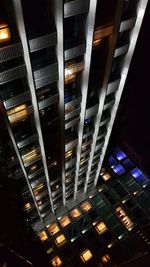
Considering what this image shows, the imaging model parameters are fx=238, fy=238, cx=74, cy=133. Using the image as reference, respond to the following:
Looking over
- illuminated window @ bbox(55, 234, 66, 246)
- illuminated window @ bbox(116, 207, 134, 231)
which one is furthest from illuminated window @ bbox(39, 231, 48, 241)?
illuminated window @ bbox(116, 207, 134, 231)

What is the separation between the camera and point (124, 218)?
46531 millimetres

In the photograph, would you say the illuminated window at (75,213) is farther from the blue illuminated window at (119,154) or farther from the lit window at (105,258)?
the blue illuminated window at (119,154)

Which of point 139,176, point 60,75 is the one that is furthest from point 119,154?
point 60,75

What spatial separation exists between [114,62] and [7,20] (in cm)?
1109

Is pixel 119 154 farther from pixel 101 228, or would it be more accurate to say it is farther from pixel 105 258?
pixel 105 258

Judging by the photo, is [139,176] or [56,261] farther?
[139,176]

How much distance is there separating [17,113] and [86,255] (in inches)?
1369

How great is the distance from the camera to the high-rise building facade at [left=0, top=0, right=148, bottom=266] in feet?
47.5

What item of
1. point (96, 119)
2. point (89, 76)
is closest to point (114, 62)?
point (89, 76)

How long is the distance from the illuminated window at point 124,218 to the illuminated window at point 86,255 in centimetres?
855

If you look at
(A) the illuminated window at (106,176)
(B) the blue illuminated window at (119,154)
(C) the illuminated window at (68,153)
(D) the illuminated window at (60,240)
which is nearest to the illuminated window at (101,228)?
(D) the illuminated window at (60,240)

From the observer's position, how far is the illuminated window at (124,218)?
45.8 metres

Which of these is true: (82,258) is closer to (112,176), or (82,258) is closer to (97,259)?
(97,259)

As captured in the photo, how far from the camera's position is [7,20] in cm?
1353
